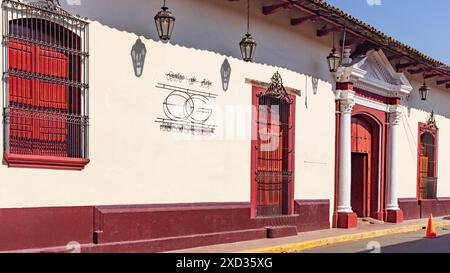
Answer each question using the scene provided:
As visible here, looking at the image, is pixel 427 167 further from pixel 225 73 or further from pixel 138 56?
pixel 138 56

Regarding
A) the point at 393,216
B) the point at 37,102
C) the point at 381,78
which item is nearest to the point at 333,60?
the point at 381,78

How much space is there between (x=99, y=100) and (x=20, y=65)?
132 centimetres

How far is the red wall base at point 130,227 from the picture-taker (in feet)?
26.4

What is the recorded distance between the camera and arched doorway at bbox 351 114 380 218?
1658cm

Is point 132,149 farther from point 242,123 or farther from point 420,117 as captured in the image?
point 420,117

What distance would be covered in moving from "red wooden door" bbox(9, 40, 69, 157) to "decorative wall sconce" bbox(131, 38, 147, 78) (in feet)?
3.96

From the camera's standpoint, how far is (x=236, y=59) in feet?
38.1

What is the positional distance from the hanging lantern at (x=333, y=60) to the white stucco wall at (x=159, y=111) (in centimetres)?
89

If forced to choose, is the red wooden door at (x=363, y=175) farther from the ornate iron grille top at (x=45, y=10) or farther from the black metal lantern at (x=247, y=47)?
the ornate iron grille top at (x=45, y=10)

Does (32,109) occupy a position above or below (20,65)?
below

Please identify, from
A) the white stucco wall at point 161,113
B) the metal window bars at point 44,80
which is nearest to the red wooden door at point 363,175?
the white stucco wall at point 161,113

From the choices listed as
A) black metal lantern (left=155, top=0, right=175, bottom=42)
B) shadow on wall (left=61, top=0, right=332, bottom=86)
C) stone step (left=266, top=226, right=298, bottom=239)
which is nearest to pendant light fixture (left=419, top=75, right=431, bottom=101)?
shadow on wall (left=61, top=0, right=332, bottom=86)
